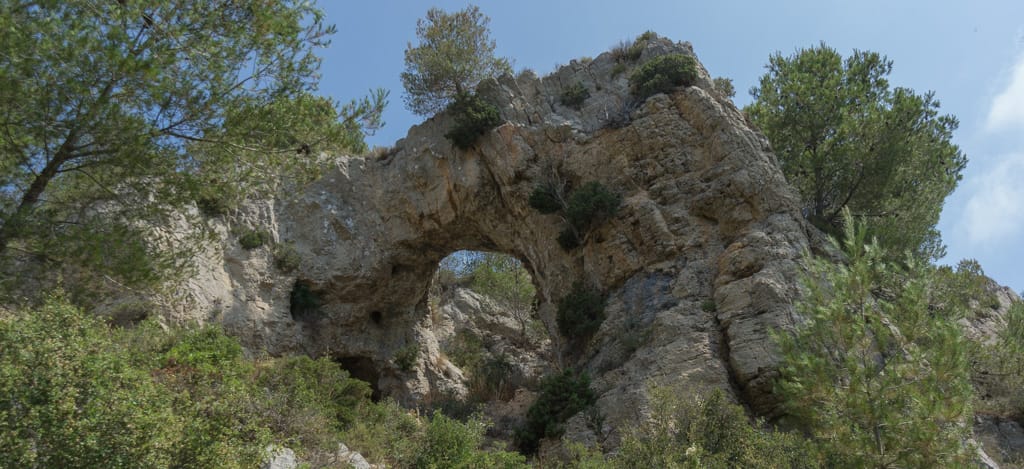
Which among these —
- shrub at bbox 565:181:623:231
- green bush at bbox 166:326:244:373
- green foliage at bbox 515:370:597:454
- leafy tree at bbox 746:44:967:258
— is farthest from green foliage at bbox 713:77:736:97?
green bush at bbox 166:326:244:373

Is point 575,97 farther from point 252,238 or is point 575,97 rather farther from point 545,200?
point 252,238

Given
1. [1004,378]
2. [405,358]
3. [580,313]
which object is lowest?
[405,358]

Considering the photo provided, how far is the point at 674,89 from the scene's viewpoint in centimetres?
1878

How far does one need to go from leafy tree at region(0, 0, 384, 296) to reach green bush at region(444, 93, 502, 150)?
10.0 m

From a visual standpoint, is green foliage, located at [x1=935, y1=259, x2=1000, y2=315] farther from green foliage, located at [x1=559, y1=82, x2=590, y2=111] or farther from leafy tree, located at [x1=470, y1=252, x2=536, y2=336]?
leafy tree, located at [x1=470, y1=252, x2=536, y2=336]

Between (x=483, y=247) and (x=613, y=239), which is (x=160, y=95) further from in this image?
(x=483, y=247)

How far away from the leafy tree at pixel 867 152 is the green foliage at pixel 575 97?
5.86m

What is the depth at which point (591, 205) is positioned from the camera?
58.3 ft

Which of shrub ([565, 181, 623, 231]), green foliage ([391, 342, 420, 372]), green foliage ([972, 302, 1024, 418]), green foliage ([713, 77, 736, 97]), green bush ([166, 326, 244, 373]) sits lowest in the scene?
green bush ([166, 326, 244, 373])

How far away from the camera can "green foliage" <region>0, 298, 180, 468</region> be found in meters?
6.14

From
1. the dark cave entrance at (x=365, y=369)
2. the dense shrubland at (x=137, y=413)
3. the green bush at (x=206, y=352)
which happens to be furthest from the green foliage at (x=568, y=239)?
the green bush at (x=206, y=352)

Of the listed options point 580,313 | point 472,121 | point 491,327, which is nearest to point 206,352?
point 580,313

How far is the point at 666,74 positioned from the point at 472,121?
604 centimetres

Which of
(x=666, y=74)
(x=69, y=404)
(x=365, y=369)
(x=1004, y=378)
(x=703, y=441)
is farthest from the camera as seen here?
(x=365, y=369)
